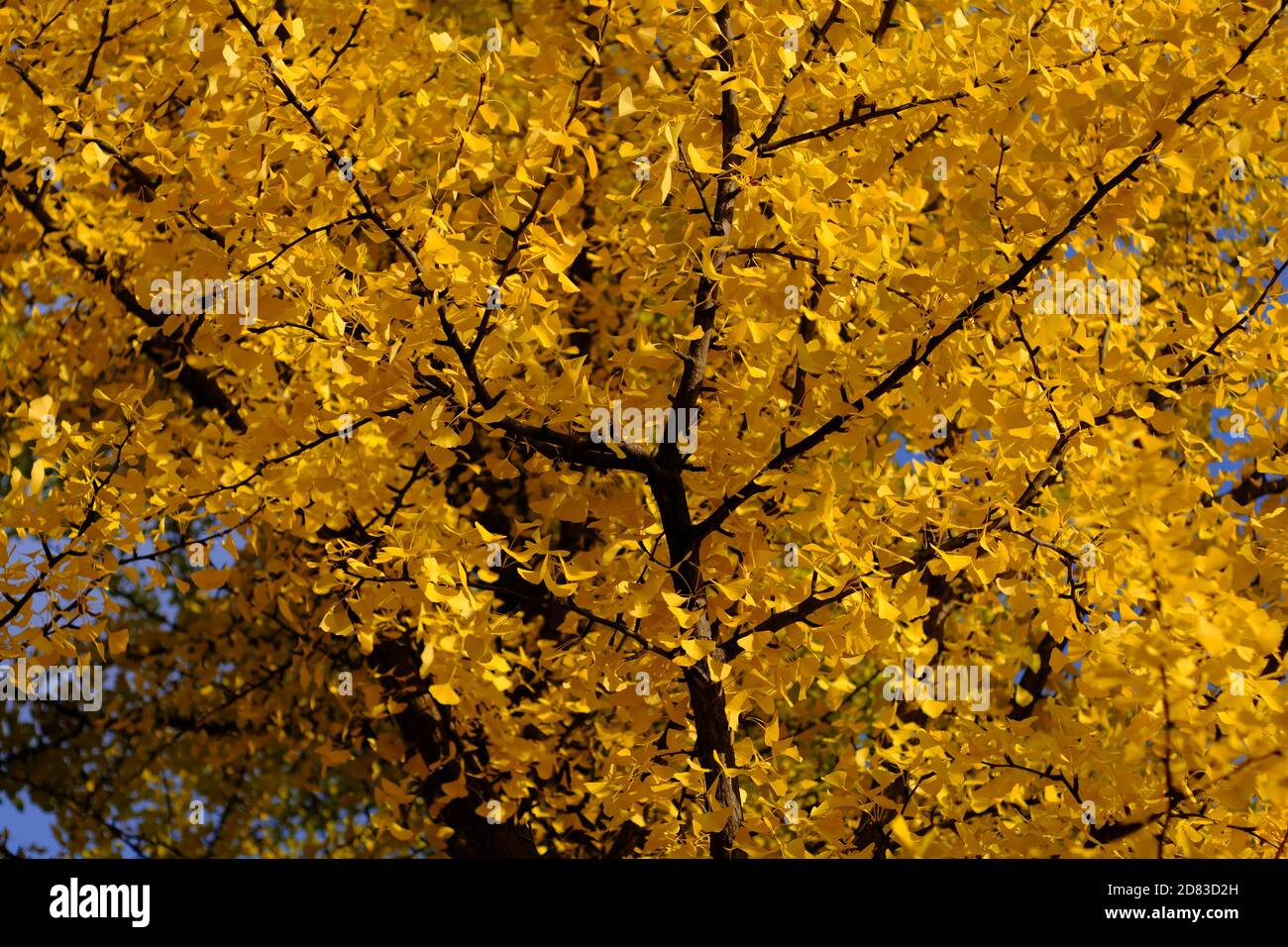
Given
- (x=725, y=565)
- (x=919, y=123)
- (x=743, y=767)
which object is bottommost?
(x=743, y=767)

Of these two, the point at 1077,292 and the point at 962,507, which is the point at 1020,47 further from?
the point at 962,507

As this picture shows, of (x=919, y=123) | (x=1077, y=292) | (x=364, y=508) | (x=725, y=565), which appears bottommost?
(x=725, y=565)

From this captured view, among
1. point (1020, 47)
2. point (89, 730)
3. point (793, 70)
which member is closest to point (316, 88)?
point (793, 70)

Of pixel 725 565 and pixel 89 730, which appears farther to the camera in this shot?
pixel 89 730

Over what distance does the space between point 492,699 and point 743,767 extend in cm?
101

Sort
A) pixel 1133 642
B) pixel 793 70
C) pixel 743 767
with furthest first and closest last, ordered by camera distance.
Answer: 1. pixel 793 70
2. pixel 743 767
3. pixel 1133 642

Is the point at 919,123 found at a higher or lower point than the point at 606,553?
higher

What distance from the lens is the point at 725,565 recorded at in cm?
363

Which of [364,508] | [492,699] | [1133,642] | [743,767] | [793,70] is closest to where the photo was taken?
[1133,642]

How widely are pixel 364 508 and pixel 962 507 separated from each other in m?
2.37

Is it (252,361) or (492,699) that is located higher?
(252,361)

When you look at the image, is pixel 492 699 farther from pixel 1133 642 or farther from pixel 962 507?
pixel 1133 642

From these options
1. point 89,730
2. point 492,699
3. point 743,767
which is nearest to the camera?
point 743,767

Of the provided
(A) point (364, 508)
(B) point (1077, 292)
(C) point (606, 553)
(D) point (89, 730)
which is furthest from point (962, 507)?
(D) point (89, 730)
